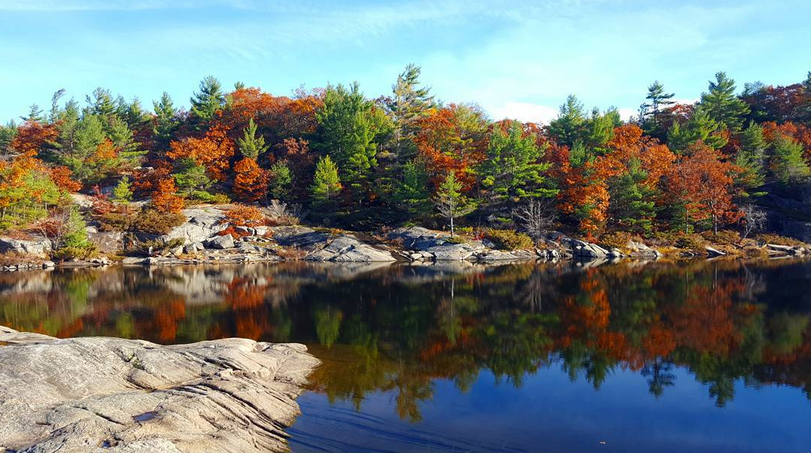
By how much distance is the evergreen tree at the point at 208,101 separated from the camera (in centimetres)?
7056

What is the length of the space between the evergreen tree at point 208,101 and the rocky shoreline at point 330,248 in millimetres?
21353

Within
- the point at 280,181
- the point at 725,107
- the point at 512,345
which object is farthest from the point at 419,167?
the point at 725,107

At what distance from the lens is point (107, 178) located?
6238 cm

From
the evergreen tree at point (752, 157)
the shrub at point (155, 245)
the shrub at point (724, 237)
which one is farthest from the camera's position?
the evergreen tree at point (752, 157)

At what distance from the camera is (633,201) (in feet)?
173

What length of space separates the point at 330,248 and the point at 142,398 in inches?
1637

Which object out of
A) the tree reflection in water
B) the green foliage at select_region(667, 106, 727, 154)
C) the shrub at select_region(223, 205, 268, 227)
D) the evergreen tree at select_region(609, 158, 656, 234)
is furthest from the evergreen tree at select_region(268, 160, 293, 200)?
the green foliage at select_region(667, 106, 727, 154)

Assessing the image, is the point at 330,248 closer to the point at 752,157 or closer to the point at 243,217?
the point at 243,217

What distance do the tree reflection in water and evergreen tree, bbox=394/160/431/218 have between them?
16754 mm

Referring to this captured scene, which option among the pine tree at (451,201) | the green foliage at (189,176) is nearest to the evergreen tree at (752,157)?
the pine tree at (451,201)

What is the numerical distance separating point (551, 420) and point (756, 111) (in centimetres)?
7997

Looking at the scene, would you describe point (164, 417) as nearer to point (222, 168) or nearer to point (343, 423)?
point (343, 423)

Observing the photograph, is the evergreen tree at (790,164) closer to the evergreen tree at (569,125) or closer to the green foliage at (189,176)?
the evergreen tree at (569,125)

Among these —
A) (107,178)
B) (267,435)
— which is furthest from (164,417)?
(107,178)
